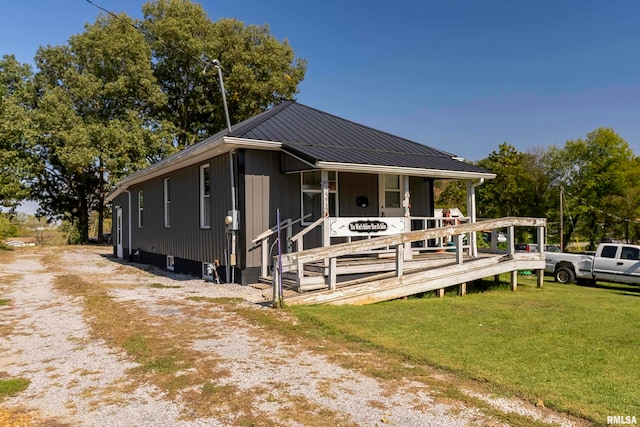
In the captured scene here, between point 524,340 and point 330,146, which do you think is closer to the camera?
point 524,340

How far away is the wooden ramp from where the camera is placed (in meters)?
8.09

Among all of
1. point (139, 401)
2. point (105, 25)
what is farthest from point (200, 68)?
point (139, 401)

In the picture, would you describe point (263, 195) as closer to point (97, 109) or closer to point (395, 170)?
point (395, 170)

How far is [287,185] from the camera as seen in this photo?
1098 centimetres

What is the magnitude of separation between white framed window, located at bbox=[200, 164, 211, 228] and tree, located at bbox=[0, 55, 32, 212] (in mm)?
18761

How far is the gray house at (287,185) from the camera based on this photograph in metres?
10.4

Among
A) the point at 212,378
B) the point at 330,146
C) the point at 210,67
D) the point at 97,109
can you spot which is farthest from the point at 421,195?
the point at 97,109

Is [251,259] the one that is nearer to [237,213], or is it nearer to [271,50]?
[237,213]

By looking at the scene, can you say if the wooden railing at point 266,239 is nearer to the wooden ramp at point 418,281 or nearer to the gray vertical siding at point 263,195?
the gray vertical siding at point 263,195

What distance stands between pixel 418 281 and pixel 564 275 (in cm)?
947

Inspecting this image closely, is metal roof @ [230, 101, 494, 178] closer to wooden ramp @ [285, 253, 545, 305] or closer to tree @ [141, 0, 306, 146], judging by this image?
wooden ramp @ [285, 253, 545, 305]

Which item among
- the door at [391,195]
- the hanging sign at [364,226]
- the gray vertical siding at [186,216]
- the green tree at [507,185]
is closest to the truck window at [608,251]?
→ the door at [391,195]

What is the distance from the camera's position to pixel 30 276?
1310 centimetres

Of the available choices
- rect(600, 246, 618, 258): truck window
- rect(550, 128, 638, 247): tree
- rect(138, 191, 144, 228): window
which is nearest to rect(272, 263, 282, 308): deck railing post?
rect(138, 191, 144, 228): window
